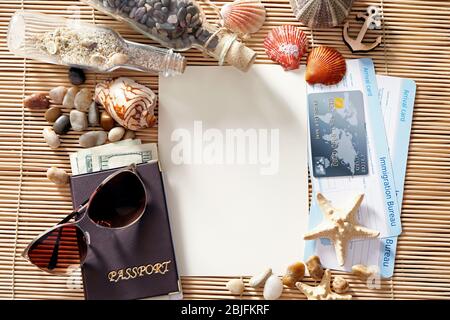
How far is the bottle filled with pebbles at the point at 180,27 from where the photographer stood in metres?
0.74

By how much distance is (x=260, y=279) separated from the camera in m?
0.78

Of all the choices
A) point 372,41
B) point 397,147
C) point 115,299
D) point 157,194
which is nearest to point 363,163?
point 397,147

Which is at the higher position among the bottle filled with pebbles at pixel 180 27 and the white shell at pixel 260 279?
the bottle filled with pebbles at pixel 180 27

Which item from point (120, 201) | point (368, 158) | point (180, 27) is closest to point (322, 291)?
point (368, 158)

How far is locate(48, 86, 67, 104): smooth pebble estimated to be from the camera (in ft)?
2.61

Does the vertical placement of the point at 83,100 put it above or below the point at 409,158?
above

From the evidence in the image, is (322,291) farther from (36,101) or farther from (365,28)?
(36,101)

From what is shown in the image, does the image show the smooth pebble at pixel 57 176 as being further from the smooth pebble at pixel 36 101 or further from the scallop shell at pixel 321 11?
the scallop shell at pixel 321 11

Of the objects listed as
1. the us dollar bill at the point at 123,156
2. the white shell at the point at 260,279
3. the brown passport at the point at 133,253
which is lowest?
the white shell at the point at 260,279

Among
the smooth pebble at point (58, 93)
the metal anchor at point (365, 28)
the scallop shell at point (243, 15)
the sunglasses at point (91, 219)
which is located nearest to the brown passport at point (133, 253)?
the sunglasses at point (91, 219)

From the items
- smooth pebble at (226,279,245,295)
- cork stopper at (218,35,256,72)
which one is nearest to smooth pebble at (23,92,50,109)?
cork stopper at (218,35,256,72)

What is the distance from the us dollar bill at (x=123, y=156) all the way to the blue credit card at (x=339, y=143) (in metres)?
0.23

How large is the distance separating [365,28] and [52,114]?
0.47m

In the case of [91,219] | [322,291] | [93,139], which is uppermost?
[93,139]
